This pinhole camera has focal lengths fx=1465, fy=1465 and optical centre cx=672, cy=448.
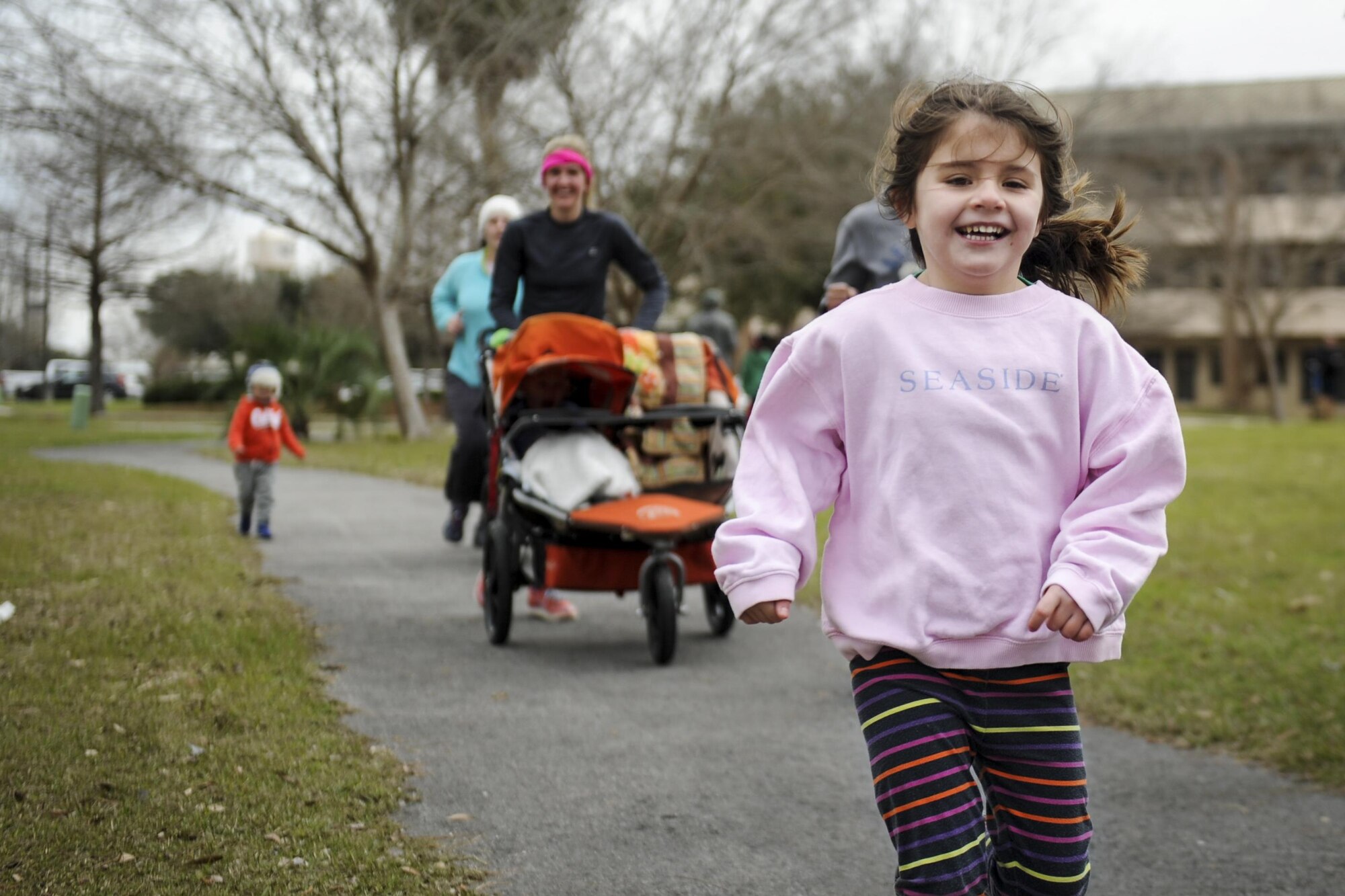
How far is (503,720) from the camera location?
205 inches

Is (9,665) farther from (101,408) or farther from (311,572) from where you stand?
(101,408)

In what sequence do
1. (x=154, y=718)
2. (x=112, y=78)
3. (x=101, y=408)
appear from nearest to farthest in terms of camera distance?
(x=154, y=718) < (x=112, y=78) < (x=101, y=408)

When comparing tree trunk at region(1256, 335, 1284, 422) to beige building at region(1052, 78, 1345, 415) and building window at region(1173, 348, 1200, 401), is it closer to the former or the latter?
beige building at region(1052, 78, 1345, 415)

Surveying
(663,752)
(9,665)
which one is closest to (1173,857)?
(663,752)

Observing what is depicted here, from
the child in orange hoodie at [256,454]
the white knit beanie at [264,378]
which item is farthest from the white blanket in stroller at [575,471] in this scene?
the white knit beanie at [264,378]

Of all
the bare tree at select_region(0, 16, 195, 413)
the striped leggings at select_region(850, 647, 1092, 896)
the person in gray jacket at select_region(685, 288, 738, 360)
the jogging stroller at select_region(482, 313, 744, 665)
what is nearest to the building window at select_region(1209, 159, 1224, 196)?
the person in gray jacket at select_region(685, 288, 738, 360)

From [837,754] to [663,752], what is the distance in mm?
585

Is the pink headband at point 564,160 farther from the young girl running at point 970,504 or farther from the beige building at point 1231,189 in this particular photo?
the beige building at point 1231,189

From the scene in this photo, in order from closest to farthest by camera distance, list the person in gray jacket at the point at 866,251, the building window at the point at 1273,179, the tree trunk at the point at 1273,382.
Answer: the person in gray jacket at the point at 866,251
the tree trunk at the point at 1273,382
the building window at the point at 1273,179

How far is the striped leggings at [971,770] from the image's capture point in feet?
8.20

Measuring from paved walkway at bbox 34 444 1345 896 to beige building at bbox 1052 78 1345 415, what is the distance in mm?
32311

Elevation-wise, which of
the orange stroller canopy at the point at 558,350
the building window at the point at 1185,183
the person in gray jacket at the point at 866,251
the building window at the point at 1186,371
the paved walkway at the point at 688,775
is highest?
the building window at the point at 1185,183

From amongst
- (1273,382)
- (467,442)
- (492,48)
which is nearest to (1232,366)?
(1273,382)

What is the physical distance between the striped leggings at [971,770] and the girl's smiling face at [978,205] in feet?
2.35
